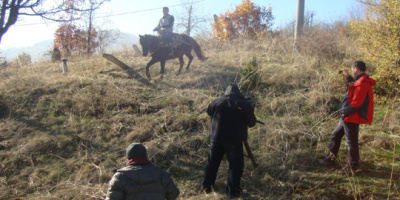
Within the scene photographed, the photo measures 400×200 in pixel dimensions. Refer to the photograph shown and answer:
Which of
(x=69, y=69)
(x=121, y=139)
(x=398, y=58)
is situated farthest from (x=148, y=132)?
(x=69, y=69)

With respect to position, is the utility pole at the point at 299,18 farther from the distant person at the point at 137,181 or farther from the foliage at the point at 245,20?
the distant person at the point at 137,181

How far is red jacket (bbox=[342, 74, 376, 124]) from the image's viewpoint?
386cm

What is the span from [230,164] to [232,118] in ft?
2.22

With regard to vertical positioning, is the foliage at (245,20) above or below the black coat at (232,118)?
above

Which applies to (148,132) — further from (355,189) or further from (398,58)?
(398,58)

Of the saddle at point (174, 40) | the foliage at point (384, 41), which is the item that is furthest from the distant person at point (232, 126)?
the saddle at point (174, 40)

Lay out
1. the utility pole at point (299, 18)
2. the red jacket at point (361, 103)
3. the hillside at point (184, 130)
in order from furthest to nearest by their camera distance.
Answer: the utility pole at point (299, 18) < the hillside at point (184, 130) < the red jacket at point (361, 103)

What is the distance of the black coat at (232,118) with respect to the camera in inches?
156

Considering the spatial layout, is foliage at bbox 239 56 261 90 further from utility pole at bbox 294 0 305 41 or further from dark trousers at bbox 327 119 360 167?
utility pole at bbox 294 0 305 41

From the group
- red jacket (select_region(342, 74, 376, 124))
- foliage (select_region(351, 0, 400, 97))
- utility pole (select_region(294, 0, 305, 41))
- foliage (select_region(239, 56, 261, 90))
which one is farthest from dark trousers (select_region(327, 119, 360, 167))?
utility pole (select_region(294, 0, 305, 41))

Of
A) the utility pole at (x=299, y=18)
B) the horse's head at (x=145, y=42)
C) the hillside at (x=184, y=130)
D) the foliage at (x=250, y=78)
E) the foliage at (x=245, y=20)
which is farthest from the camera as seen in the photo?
the foliage at (x=245, y=20)

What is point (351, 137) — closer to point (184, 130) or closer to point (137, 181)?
point (137, 181)

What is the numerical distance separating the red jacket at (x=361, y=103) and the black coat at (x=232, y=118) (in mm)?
1351

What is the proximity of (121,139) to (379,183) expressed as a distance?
5.09m
